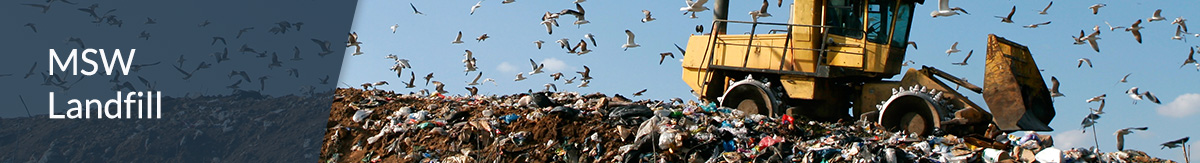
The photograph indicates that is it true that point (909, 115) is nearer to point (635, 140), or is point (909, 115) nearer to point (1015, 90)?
point (1015, 90)

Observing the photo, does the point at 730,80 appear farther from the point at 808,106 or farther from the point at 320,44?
the point at 320,44

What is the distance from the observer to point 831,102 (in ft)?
35.1

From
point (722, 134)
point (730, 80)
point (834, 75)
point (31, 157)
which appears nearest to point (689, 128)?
point (722, 134)

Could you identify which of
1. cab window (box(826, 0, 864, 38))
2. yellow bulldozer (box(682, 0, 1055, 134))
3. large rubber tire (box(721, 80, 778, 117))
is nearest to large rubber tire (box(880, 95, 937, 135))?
yellow bulldozer (box(682, 0, 1055, 134))

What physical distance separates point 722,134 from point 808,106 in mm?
2266

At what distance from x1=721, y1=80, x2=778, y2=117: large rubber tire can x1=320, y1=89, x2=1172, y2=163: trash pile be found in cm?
52

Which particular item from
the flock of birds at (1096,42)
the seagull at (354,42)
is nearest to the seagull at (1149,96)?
the flock of birds at (1096,42)

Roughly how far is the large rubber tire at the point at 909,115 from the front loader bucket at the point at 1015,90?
0.43m

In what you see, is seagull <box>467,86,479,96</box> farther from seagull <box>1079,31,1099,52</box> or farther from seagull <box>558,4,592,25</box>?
seagull <box>1079,31,1099,52</box>

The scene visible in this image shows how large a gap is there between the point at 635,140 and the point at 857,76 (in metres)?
2.66

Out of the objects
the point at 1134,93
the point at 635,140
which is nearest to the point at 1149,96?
the point at 1134,93

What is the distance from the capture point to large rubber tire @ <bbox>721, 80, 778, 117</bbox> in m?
10.7

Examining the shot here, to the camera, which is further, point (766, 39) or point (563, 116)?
point (766, 39)

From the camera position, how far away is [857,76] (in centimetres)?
1047
